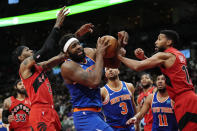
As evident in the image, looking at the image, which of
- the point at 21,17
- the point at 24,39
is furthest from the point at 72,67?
the point at 24,39

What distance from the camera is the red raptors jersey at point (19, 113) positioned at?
249 inches

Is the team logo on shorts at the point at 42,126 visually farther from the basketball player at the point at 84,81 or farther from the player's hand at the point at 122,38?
the player's hand at the point at 122,38

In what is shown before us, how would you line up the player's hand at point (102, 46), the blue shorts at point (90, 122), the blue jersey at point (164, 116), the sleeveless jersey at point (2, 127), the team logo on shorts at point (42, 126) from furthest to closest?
the sleeveless jersey at point (2, 127) → the blue jersey at point (164, 116) → the team logo on shorts at point (42, 126) → the player's hand at point (102, 46) → the blue shorts at point (90, 122)

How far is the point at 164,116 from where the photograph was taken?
5.68m

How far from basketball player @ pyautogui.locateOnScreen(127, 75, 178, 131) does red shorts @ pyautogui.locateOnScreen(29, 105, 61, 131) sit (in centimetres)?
166

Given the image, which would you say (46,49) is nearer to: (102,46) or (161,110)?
(102,46)

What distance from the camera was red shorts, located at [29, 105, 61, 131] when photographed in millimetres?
4621

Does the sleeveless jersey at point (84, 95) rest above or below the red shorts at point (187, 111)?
above

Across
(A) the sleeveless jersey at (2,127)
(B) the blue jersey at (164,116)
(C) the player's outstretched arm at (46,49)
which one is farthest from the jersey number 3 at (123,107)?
(A) the sleeveless jersey at (2,127)

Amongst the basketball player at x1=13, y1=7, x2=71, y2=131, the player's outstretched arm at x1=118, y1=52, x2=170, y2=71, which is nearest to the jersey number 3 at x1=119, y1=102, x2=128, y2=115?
the basketball player at x1=13, y1=7, x2=71, y2=131

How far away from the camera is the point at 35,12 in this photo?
19.4m

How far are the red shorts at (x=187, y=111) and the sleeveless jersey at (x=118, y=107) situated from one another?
2.01 m

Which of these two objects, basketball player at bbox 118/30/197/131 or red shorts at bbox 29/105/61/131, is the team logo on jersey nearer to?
red shorts at bbox 29/105/61/131

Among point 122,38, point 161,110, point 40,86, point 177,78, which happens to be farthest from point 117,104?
point 122,38
